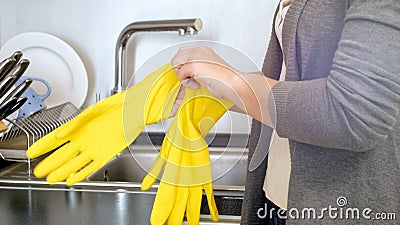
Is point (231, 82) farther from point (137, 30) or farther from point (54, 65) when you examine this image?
point (54, 65)

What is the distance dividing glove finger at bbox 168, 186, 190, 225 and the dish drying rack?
0.42 metres

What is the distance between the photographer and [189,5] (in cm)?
128

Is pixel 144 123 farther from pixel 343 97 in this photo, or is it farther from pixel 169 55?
pixel 343 97

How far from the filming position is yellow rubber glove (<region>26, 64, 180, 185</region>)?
27.2 inches

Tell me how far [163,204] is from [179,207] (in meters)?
0.03

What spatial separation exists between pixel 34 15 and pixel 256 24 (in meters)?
0.62

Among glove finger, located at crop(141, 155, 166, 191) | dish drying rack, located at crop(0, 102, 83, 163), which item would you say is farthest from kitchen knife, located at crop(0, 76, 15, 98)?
glove finger, located at crop(141, 155, 166, 191)

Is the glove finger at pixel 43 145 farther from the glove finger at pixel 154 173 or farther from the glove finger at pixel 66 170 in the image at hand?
the glove finger at pixel 154 173

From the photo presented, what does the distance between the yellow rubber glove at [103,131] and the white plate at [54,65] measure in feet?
1.98

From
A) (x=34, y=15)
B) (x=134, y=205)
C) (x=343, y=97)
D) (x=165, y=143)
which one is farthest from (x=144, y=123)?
(x=34, y=15)

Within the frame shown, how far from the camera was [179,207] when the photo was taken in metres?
0.70

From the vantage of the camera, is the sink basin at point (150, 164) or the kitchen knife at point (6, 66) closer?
the kitchen knife at point (6, 66)

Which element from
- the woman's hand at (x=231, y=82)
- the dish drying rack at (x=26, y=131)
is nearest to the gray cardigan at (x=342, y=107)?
the woman's hand at (x=231, y=82)

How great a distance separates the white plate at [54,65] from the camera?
1.28 meters
